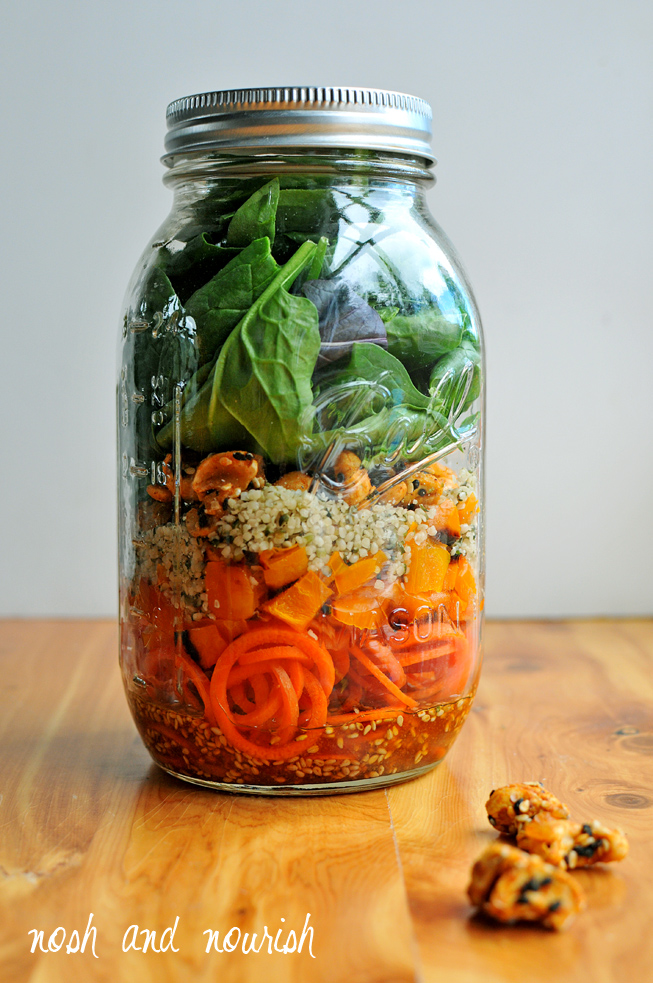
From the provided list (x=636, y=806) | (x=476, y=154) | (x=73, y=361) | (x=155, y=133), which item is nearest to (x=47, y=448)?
(x=73, y=361)

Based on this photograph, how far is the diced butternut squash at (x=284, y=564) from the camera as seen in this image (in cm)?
65

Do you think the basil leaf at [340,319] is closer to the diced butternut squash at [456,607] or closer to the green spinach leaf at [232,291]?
the green spinach leaf at [232,291]

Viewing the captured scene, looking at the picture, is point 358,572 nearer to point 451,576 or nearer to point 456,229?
point 451,576

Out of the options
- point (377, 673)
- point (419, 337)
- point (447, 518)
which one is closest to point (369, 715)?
point (377, 673)

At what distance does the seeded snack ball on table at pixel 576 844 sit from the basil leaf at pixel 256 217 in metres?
0.42

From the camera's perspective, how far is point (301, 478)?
0.65m

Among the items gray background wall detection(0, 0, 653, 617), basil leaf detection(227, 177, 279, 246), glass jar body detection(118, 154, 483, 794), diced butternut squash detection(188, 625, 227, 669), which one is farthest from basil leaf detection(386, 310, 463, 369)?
gray background wall detection(0, 0, 653, 617)

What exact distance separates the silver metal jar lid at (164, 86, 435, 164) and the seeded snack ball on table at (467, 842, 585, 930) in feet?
1.51

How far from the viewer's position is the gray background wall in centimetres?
121

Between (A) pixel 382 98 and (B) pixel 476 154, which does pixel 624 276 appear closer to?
(B) pixel 476 154

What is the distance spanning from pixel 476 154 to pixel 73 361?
57cm

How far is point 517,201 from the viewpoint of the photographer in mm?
1251

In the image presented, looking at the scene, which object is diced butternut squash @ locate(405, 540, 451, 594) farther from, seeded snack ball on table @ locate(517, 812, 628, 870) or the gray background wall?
the gray background wall

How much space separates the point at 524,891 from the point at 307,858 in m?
0.14
